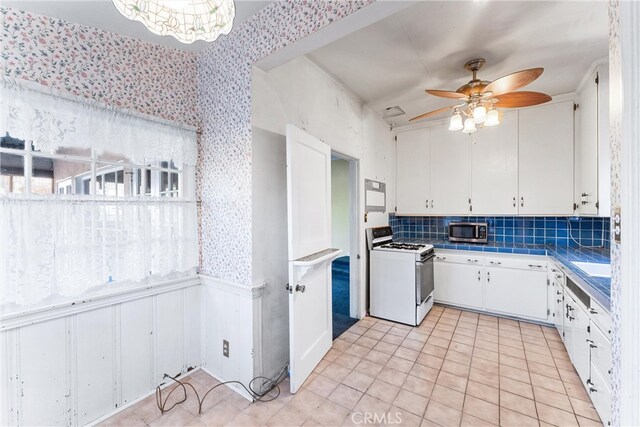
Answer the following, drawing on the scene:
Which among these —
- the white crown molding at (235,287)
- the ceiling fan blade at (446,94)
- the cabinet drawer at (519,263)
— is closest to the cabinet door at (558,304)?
the cabinet drawer at (519,263)

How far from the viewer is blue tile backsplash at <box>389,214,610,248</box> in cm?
307

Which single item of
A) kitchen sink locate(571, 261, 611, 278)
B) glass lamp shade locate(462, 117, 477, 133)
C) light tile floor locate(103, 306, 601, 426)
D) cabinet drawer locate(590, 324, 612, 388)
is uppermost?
glass lamp shade locate(462, 117, 477, 133)

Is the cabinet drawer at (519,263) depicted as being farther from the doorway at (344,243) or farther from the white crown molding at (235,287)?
the white crown molding at (235,287)

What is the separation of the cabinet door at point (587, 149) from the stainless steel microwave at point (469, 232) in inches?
37.1

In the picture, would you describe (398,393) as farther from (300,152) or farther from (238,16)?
(238,16)

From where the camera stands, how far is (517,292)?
3.00 m

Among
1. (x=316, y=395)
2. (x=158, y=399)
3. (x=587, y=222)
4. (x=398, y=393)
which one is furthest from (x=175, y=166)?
(x=587, y=222)

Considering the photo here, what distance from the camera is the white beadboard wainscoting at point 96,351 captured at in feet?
4.66

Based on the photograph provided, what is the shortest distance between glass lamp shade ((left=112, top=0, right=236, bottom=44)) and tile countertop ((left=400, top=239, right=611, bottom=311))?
2329 millimetres

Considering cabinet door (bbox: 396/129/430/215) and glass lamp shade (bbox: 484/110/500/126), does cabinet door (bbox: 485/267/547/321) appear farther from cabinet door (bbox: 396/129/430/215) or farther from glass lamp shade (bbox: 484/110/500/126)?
glass lamp shade (bbox: 484/110/500/126)

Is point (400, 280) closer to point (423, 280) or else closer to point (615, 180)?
point (423, 280)

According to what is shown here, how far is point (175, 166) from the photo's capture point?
2158 mm

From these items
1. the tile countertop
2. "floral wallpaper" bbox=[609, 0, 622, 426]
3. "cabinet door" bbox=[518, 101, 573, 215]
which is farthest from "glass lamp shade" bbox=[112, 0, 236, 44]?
"cabinet door" bbox=[518, 101, 573, 215]

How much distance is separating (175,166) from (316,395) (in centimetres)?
209
